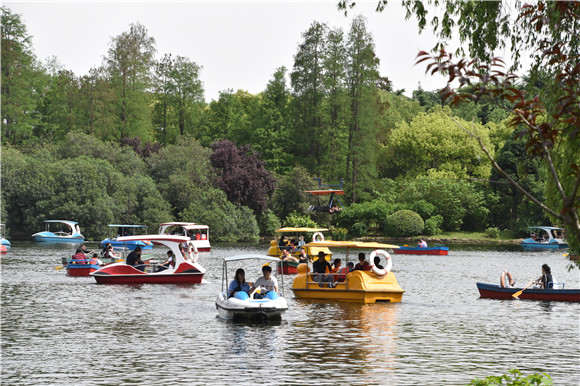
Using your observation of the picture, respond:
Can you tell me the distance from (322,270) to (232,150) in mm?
56299

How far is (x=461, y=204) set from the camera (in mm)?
85500

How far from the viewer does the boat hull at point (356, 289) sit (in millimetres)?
29547

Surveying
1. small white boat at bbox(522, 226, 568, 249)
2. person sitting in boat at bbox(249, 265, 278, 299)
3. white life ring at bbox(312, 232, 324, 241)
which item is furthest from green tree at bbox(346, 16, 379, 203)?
person sitting in boat at bbox(249, 265, 278, 299)

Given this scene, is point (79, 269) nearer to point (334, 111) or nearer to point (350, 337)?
point (350, 337)

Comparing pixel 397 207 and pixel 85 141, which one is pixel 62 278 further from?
pixel 397 207

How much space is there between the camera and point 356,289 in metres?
29.5

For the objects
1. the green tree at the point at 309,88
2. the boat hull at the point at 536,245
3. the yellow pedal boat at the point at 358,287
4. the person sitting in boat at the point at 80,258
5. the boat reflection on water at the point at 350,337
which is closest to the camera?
the boat reflection on water at the point at 350,337

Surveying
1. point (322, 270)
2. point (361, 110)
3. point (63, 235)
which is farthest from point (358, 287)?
point (361, 110)

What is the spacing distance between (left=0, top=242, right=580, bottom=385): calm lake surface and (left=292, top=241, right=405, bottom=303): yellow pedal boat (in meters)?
0.47

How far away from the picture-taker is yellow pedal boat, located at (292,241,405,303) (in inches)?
1163

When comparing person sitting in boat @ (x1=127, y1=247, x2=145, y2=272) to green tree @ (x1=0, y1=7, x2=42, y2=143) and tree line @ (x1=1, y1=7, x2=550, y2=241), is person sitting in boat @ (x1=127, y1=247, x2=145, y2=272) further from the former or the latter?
green tree @ (x1=0, y1=7, x2=42, y2=143)

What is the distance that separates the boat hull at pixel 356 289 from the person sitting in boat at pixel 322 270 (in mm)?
308

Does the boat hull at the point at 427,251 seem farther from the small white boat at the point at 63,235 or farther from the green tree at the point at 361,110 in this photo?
the small white boat at the point at 63,235

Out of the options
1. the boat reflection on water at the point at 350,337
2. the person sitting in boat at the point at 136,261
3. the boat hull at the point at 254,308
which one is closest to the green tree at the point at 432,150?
the person sitting in boat at the point at 136,261
